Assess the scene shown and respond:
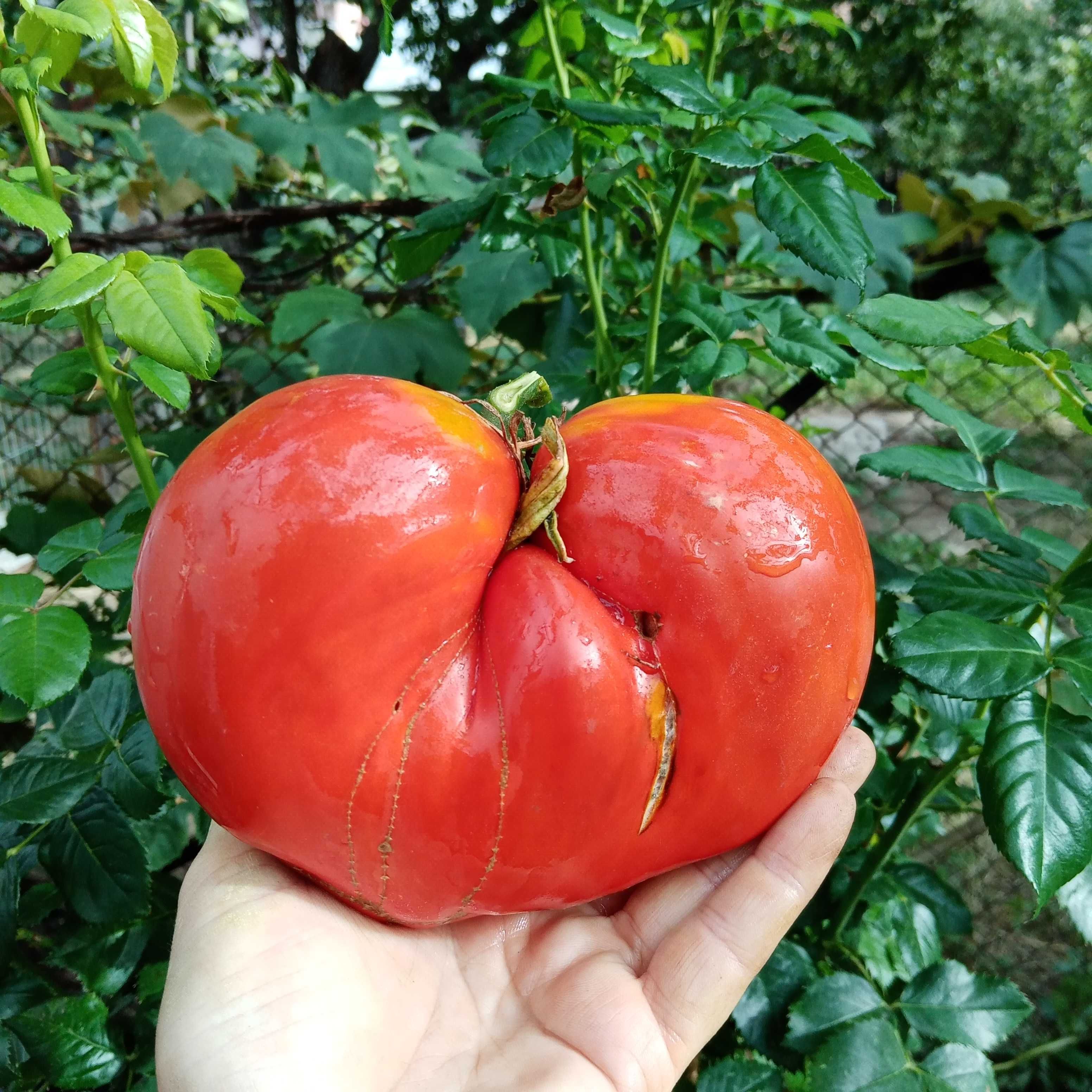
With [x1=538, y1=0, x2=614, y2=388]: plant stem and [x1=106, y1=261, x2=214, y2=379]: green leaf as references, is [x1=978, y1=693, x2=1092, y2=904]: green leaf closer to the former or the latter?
[x1=538, y1=0, x2=614, y2=388]: plant stem

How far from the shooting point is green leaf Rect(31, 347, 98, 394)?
84cm

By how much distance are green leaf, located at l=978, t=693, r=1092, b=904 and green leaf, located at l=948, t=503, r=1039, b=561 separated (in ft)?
0.62

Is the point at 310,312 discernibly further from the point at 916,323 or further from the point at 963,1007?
the point at 963,1007

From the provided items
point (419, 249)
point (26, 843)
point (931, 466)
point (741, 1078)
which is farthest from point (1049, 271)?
point (26, 843)

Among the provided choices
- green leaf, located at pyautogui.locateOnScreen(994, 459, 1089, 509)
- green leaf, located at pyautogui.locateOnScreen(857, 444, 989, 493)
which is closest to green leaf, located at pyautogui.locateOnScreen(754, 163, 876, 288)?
green leaf, located at pyautogui.locateOnScreen(857, 444, 989, 493)

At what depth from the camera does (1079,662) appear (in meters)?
0.68

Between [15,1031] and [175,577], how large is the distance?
25.5 inches

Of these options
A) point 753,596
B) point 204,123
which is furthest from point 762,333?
point 204,123

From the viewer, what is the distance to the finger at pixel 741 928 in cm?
77

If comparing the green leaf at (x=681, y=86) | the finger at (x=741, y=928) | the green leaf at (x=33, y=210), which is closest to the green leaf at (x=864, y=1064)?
the finger at (x=741, y=928)

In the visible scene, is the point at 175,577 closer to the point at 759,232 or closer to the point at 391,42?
the point at 391,42

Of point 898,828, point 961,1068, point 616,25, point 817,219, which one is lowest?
point 961,1068

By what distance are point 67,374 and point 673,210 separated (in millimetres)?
602

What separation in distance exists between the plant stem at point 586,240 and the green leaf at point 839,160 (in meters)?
0.22
